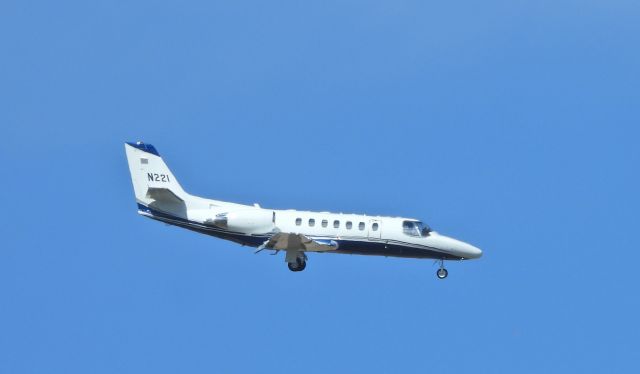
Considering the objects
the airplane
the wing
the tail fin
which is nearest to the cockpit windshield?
the airplane

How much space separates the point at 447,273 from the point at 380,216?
13.5 feet

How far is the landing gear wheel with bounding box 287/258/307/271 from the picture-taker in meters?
78.2

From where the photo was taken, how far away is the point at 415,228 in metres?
79.6

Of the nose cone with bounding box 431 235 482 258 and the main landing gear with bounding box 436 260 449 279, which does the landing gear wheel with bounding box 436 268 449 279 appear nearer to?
the main landing gear with bounding box 436 260 449 279

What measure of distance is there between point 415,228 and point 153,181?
39.2 feet

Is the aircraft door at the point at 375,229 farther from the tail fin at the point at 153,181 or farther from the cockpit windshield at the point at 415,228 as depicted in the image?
the tail fin at the point at 153,181

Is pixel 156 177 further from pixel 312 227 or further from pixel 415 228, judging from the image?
pixel 415 228

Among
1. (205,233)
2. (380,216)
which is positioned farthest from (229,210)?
(380,216)

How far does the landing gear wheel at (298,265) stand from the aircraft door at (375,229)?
322 cm

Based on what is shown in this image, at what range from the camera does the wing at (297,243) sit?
76.5 metres

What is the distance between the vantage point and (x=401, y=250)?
7950 centimetres

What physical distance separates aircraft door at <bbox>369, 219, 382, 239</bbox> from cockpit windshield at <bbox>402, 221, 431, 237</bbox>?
1152 millimetres

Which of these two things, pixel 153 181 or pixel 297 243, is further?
pixel 153 181

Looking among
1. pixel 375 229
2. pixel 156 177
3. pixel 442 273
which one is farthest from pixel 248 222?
pixel 442 273
